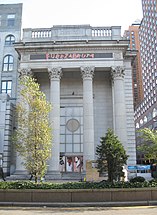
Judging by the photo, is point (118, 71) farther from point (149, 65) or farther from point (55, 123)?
point (149, 65)

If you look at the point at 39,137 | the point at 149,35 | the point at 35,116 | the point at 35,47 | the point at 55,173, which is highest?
the point at 149,35

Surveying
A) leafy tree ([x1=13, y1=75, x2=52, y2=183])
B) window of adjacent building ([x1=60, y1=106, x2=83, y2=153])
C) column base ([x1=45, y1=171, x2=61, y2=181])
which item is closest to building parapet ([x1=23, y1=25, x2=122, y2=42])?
window of adjacent building ([x1=60, y1=106, x2=83, y2=153])

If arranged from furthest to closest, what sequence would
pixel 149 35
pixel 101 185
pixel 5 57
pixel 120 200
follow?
pixel 149 35 → pixel 5 57 → pixel 101 185 → pixel 120 200

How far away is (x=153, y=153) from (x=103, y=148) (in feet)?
13.7

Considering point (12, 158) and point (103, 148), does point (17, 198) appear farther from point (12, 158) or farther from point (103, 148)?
point (12, 158)

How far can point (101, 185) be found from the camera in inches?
606

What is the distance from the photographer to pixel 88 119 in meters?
30.3

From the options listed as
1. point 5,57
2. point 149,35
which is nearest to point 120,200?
point 5,57

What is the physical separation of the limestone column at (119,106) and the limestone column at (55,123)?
24.9ft

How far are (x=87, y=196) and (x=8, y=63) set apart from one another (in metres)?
30.1

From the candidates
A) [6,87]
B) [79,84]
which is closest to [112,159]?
[79,84]

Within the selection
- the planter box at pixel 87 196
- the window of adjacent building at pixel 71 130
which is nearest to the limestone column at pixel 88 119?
the window of adjacent building at pixel 71 130

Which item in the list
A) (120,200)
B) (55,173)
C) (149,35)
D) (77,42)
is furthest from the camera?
(149,35)

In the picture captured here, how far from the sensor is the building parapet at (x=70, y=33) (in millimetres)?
35031
